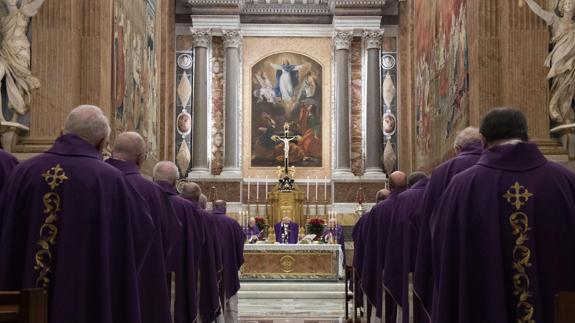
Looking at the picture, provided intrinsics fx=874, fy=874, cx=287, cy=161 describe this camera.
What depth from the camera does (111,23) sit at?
12.7 metres

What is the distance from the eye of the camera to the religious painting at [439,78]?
45.0 feet

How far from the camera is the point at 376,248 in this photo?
9.45 meters

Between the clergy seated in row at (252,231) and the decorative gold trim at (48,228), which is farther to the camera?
the clergy seated in row at (252,231)

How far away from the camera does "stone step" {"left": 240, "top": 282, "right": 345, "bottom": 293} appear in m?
17.0

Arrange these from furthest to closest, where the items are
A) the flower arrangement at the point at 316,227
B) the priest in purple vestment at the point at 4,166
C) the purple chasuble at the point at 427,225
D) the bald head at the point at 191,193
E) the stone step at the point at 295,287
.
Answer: the flower arrangement at the point at 316,227 → the stone step at the point at 295,287 → the bald head at the point at 191,193 → the purple chasuble at the point at 427,225 → the priest in purple vestment at the point at 4,166

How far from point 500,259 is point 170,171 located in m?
3.61

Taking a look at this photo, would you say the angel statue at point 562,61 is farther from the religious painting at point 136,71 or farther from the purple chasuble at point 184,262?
the religious painting at point 136,71

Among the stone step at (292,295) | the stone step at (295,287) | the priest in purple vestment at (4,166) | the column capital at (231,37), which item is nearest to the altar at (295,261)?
the stone step at (295,287)

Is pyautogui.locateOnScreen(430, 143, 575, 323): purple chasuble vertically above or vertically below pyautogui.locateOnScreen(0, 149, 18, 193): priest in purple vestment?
below

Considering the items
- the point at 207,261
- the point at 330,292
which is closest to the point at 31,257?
the point at 207,261

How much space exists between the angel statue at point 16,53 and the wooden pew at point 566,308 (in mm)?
8242

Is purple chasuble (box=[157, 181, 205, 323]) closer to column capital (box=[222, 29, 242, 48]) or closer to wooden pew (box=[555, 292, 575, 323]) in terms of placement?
wooden pew (box=[555, 292, 575, 323])

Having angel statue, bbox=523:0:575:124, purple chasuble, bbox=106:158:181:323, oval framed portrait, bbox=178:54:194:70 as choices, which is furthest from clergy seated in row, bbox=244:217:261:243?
purple chasuble, bbox=106:158:181:323

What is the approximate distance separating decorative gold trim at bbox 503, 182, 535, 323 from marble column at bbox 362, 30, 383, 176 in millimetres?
18008
